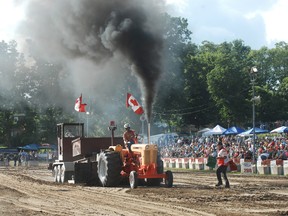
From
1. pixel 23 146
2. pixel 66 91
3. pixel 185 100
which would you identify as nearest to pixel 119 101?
pixel 66 91

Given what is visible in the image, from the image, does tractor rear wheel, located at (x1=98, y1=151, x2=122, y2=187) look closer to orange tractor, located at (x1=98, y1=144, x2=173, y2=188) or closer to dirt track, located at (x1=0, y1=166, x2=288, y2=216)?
orange tractor, located at (x1=98, y1=144, x2=173, y2=188)

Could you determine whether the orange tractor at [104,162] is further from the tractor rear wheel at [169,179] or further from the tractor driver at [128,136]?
the tractor driver at [128,136]

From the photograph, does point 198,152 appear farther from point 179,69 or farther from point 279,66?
point 279,66

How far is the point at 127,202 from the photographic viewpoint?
527 inches

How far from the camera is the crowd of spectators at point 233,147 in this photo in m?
29.7

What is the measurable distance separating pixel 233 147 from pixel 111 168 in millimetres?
18013

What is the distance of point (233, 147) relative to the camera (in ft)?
116

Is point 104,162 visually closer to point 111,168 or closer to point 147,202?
point 111,168

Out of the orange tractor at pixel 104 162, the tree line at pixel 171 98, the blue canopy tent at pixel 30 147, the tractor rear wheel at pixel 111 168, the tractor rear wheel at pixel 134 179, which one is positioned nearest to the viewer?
the tractor rear wheel at pixel 134 179

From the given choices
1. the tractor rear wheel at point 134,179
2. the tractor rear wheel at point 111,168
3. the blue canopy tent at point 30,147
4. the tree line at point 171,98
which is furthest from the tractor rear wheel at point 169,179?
the blue canopy tent at point 30,147

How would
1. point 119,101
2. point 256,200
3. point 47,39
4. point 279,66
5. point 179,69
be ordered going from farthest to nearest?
point 279,66
point 179,69
point 119,101
point 47,39
point 256,200

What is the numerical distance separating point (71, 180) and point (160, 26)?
734 centimetres

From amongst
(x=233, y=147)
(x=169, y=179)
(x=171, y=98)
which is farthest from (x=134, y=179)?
(x=171, y=98)

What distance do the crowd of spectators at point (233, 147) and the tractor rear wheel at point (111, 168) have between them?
11.4 metres
